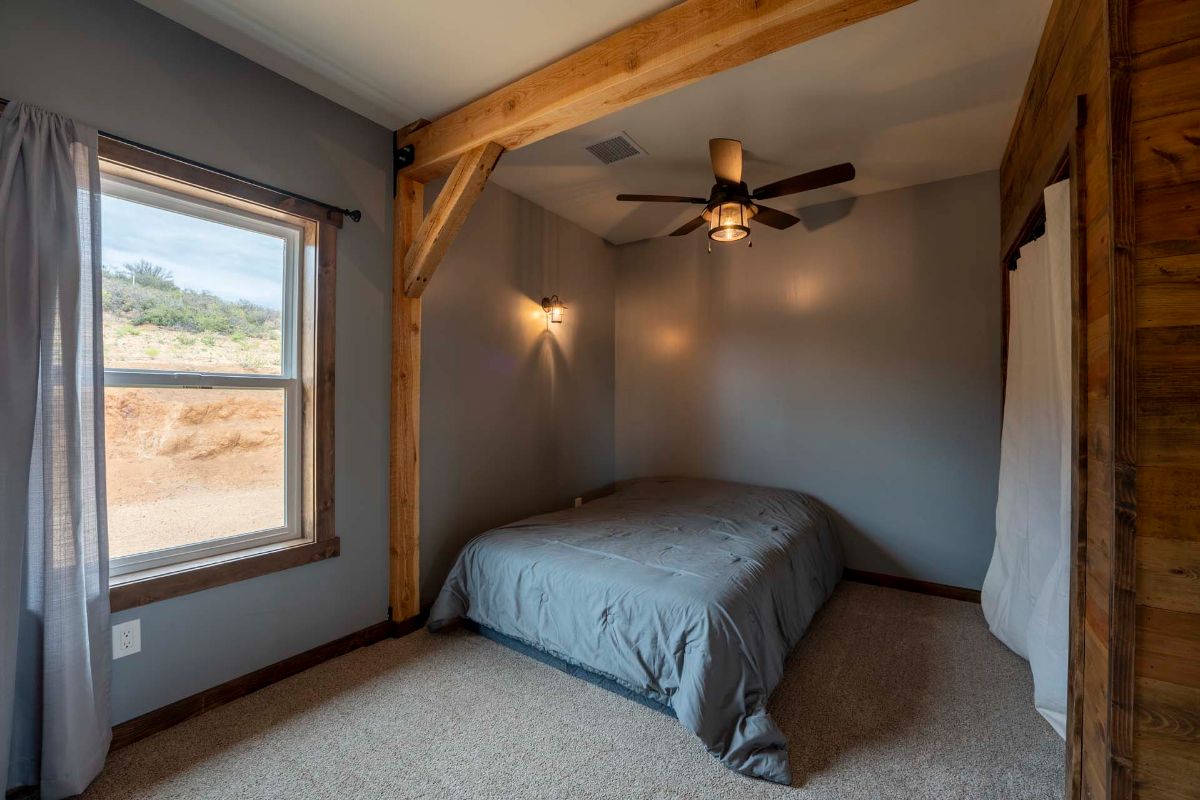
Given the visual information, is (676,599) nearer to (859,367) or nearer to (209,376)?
(209,376)

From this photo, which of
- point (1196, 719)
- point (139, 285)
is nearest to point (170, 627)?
point (139, 285)

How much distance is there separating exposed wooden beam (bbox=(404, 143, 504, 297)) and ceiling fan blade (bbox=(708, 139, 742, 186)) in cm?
106

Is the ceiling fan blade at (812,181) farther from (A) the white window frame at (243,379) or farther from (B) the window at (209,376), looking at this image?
(A) the white window frame at (243,379)

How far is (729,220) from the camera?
261 cm

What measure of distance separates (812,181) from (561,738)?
277 centimetres

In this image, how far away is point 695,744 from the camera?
1881 millimetres

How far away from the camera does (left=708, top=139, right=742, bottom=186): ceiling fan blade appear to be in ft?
7.81

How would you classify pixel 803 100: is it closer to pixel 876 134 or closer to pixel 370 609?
pixel 876 134

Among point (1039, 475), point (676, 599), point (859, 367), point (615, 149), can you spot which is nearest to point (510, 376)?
point (615, 149)

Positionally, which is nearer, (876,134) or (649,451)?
(876,134)

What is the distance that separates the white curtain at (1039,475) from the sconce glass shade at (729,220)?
121 centimetres

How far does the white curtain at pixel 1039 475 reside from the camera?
175cm

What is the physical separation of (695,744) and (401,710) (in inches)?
47.5

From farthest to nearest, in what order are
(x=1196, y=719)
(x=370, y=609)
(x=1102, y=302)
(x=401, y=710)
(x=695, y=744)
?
(x=370, y=609) → (x=401, y=710) → (x=695, y=744) → (x=1102, y=302) → (x=1196, y=719)
